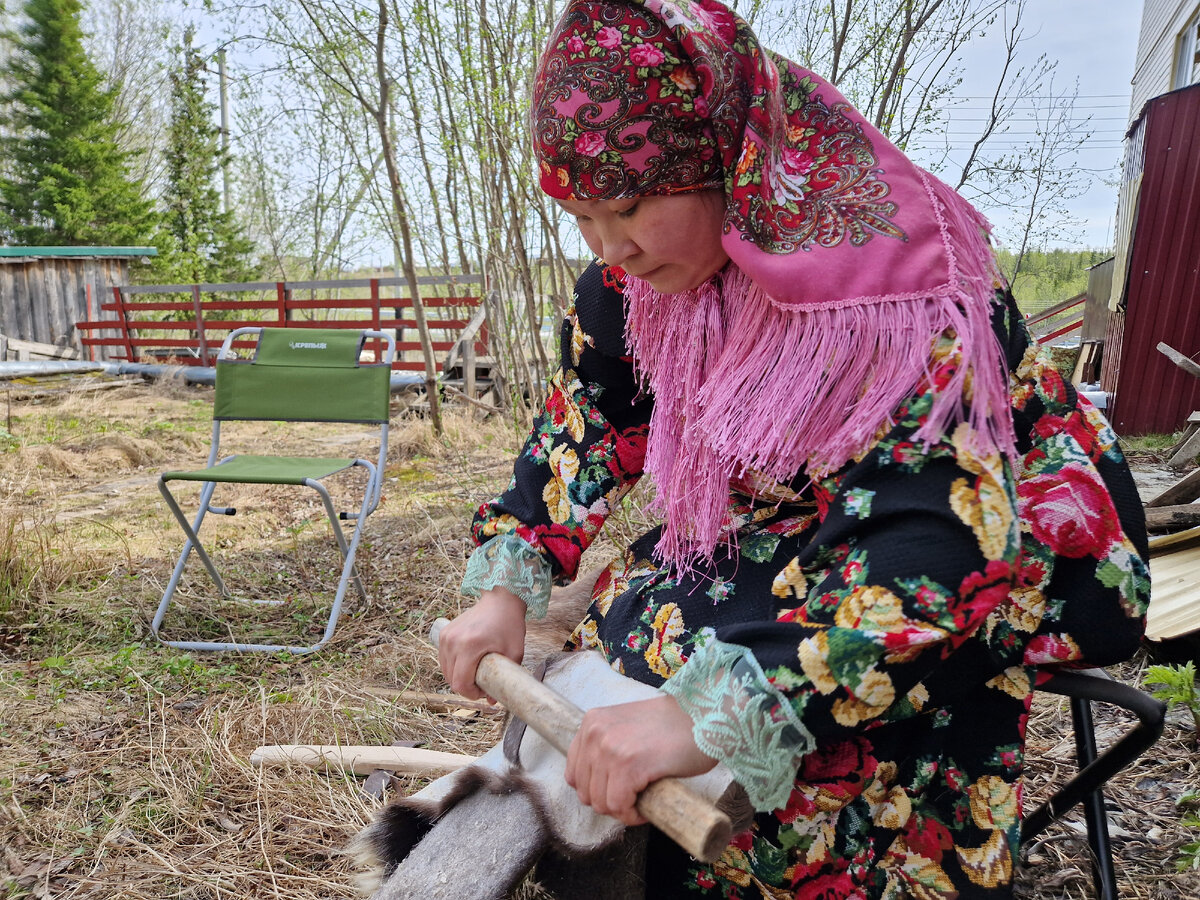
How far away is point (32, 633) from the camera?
3.29 meters

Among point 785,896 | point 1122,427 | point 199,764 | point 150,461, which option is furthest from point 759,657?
point 1122,427

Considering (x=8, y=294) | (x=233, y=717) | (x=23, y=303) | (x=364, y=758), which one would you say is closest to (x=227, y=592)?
(x=233, y=717)

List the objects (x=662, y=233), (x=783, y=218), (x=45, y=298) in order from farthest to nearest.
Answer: (x=45, y=298) → (x=662, y=233) → (x=783, y=218)

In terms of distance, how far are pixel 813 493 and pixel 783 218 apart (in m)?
0.40

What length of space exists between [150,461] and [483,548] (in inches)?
266

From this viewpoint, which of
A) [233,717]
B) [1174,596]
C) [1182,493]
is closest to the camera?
[1174,596]

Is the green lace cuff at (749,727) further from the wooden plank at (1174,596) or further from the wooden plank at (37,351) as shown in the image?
the wooden plank at (37,351)

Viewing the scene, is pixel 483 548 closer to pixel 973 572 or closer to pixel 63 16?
pixel 973 572

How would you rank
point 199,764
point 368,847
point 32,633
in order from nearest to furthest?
point 368,847
point 199,764
point 32,633

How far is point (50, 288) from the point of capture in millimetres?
17016

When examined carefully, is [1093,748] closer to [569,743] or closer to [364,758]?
[569,743]

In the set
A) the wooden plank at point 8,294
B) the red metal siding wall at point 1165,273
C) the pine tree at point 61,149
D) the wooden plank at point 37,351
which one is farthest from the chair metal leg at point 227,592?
the pine tree at point 61,149

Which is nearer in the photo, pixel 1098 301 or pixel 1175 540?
Result: pixel 1175 540

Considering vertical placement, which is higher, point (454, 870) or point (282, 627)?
point (454, 870)
